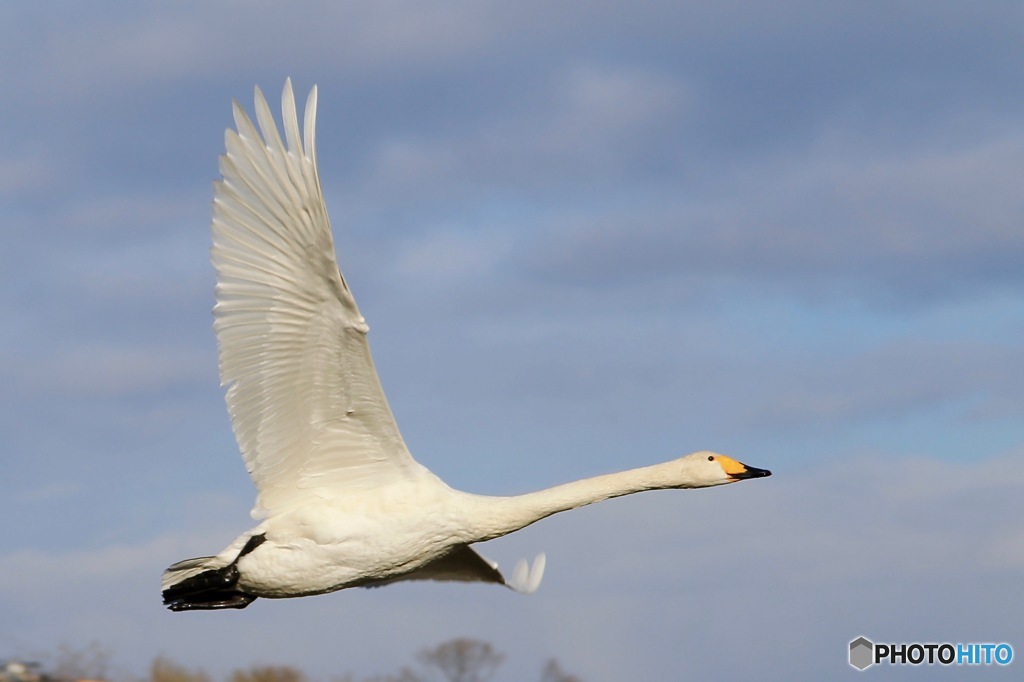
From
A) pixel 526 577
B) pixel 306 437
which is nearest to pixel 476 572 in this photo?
pixel 526 577

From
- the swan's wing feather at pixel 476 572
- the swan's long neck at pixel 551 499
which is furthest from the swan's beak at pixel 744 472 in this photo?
the swan's wing feather at pixel 476 572

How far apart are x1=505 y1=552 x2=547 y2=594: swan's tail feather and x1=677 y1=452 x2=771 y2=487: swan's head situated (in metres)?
2.14

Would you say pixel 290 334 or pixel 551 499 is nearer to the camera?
pixel 290 334

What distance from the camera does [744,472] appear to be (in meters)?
14.8

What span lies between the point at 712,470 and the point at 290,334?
424 centimetres

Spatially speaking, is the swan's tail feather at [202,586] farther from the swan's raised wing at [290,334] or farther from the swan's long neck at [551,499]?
the swan's long neck at [551,499]

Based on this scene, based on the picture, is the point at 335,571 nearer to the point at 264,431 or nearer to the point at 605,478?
the point at 264,431

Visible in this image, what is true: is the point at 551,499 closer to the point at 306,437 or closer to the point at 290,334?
the point at 306,437

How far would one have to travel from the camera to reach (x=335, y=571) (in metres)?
14.4

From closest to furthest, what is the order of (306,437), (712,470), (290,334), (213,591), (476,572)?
(290,334)
(306,437)
(213,591)
(712,470)
(476,572)

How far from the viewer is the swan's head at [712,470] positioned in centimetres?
1488

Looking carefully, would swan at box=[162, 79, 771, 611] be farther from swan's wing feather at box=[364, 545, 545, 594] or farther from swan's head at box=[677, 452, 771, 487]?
swan's wing feather at box=[364, 545, 545, 594]

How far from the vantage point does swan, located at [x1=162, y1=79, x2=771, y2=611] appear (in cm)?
1350

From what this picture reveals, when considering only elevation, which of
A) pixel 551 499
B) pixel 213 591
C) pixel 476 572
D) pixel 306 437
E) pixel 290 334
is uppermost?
pixel 290 334
